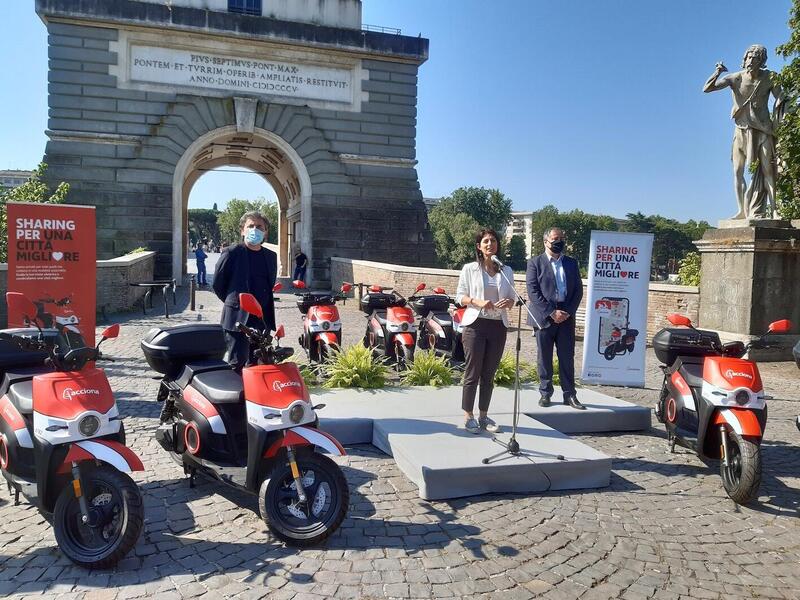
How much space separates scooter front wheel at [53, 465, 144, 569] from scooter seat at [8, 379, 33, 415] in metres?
0.67

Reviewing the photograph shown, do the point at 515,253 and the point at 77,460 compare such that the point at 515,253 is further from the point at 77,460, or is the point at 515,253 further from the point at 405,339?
the point at 77,460

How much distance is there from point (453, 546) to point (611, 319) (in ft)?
18.6

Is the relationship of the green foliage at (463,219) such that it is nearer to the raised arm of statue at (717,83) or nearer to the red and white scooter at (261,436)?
the raised arm of statue at (717,83)

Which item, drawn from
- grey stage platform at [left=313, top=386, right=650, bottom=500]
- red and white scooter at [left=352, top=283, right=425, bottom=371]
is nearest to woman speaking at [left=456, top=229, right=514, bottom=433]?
grey stage platform at [left=313, top=386, right=650, bottom=500]

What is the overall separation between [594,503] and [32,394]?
373cm

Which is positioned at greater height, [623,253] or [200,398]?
[623,253]

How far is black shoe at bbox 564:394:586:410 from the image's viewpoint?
655cm

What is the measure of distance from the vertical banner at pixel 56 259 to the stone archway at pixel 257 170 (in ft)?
54.3

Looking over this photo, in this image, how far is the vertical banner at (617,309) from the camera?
872 cm

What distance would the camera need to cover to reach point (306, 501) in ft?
12.3

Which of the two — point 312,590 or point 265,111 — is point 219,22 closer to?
point 265,111

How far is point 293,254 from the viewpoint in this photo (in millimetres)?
29578

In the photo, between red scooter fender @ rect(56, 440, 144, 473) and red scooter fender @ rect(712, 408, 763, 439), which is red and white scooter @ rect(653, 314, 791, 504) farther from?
red scooter fender @ rect(56, 440, 144, 473)

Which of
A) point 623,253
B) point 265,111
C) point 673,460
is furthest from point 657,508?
point 265,111
